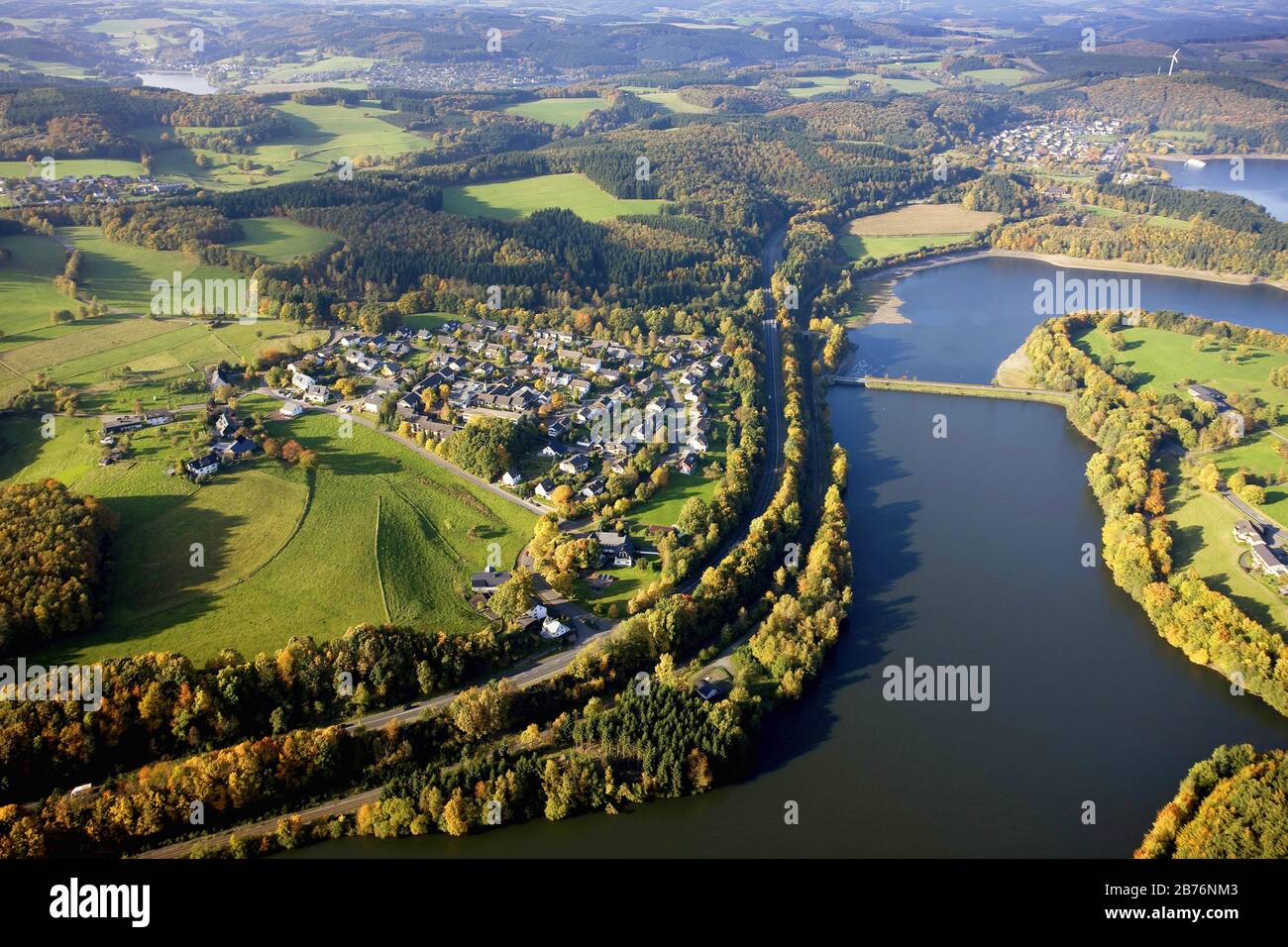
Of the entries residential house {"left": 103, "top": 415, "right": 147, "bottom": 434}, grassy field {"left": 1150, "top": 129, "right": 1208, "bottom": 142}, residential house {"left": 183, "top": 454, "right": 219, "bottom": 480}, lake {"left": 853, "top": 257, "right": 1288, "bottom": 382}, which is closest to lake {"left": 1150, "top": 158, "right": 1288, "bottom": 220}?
grassy field {"left": 1150, "top": 129, "right": 1208, "bottom": 142}

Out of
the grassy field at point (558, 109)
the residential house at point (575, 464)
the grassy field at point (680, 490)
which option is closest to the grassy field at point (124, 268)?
the residential house at point (575, 464)

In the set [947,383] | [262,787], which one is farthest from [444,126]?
[262,787]

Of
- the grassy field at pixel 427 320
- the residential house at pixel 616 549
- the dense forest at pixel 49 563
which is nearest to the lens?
the dense forest at pixel 49 563

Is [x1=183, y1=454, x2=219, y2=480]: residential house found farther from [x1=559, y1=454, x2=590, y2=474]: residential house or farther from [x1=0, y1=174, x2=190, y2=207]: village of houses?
[x1=0, y1=174, x2=190, y2=207]: village of houses

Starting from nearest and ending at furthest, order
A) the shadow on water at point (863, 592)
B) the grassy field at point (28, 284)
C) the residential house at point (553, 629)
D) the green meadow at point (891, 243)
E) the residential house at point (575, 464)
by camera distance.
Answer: the shadow on water at point (863, 592), the residential house at point (553, 629), the residential house at point (575, 464), the grassy field at point (28, 284), the green meadow at point (891, 243)

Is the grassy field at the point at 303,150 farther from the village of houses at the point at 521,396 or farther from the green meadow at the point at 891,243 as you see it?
the green meadow at the point at 891,243

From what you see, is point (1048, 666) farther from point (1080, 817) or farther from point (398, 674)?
point (398, 674)
